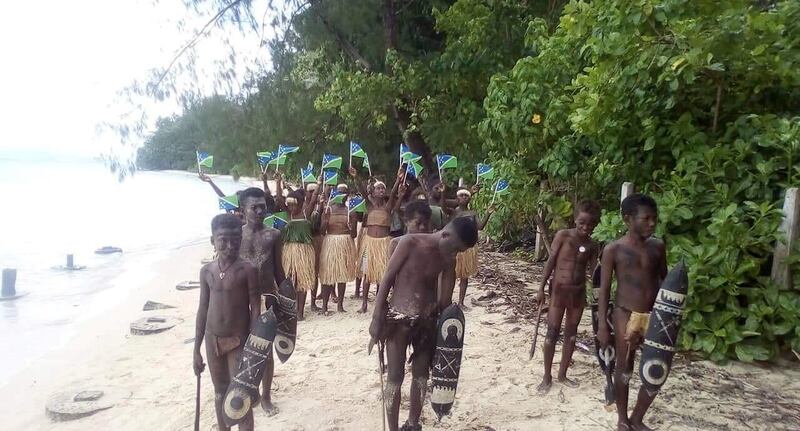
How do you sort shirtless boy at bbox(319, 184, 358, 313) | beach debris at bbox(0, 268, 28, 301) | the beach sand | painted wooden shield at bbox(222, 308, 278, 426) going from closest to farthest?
painted wooden shield at bbox(222, 308, 278, 426)
the beach sand
shirtless boy at bbox(319, 184, 358, 313)
beach debris at bbox(0, 268, 28, 301)

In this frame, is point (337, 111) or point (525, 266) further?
point (337, 111)

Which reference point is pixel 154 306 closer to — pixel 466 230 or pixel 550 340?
pixel 550 340

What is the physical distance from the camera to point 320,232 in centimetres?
675

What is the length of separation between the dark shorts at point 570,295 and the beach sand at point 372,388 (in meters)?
0.70

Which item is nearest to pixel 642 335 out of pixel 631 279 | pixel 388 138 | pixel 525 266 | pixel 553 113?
pixel 631 279

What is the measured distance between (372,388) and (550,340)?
1543 mm

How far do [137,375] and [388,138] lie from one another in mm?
8778

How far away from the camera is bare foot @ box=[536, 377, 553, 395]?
4060mm

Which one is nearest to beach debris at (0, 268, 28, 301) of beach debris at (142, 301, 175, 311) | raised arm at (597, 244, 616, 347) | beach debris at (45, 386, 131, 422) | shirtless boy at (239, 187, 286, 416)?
beach debris at (142, 301, 175, 311)

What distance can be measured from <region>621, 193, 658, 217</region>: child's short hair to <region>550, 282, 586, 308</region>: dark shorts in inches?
35.9

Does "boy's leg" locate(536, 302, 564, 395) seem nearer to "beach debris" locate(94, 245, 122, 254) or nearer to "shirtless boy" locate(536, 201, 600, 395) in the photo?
"shirtless boy" locate(536, 201, 600, 395)

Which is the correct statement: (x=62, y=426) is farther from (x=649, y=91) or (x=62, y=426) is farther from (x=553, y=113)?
(x=649, y=91)

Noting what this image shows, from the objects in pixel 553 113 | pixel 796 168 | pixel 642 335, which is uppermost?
pixel 553 113

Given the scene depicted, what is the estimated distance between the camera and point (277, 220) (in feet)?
19.4
